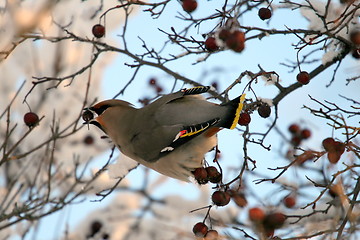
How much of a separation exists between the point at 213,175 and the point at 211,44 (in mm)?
833

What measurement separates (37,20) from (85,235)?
5722 millimetres

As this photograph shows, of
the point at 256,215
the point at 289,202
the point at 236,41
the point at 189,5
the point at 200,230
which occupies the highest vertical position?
the point at 189,5

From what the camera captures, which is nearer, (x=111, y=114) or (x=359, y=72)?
(x=359, y=72)

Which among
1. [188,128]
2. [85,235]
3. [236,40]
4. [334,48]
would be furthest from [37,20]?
[85,235]

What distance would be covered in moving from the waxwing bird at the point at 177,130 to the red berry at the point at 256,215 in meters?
1.57

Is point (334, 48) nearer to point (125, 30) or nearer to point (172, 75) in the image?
point (172, 75)

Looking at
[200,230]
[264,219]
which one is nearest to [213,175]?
[200,230]

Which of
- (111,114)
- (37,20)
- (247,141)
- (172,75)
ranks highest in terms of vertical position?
(172,75)

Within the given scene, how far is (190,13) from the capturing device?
4125mm

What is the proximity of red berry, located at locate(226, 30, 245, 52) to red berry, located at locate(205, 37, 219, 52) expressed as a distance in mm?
470

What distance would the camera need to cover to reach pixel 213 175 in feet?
12.7

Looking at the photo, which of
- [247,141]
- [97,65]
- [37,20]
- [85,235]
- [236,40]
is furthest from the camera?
[97,65]

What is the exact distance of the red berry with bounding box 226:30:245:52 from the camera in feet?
10.8

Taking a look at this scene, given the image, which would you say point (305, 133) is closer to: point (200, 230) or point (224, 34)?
point (200, 230)
